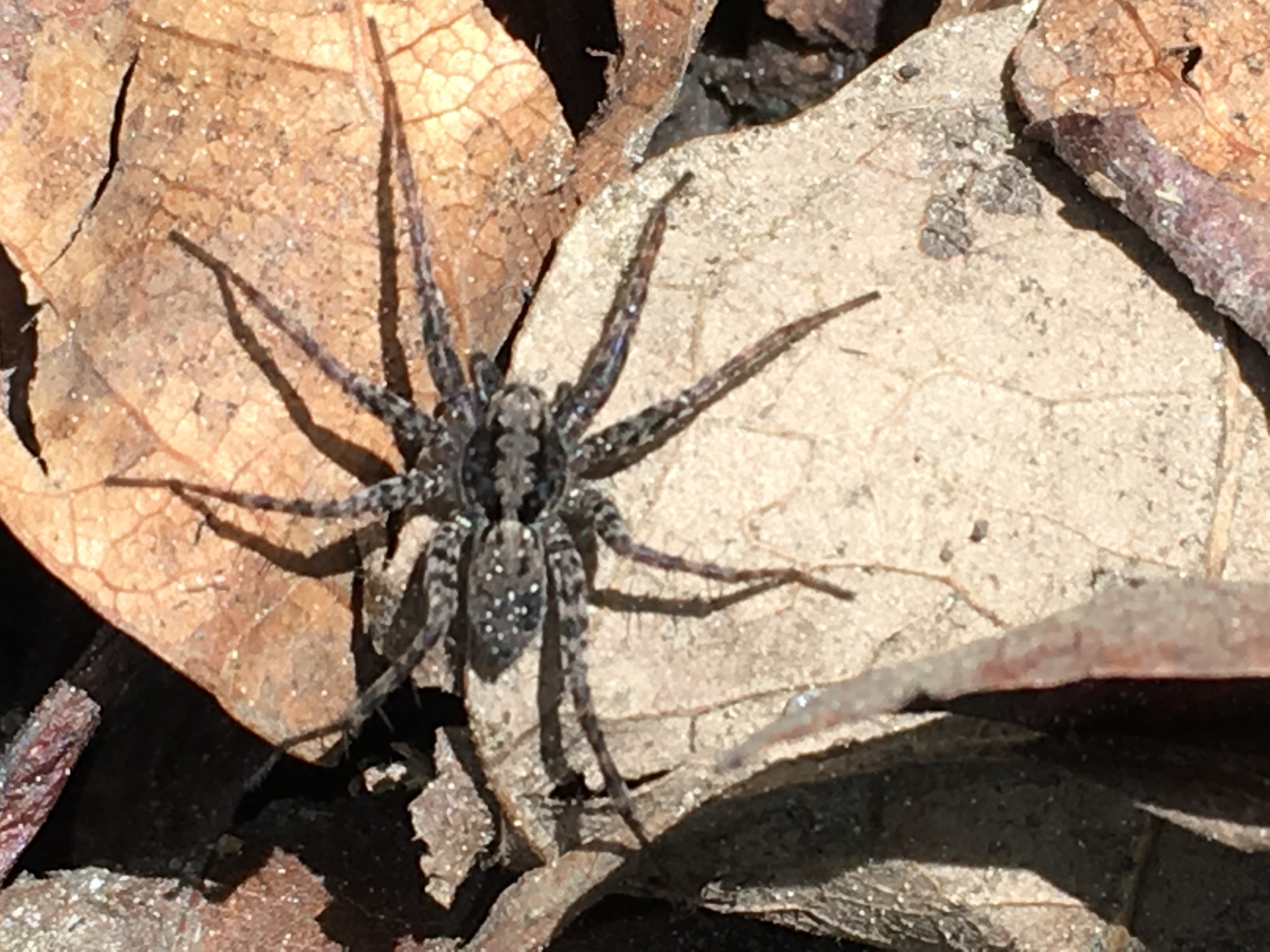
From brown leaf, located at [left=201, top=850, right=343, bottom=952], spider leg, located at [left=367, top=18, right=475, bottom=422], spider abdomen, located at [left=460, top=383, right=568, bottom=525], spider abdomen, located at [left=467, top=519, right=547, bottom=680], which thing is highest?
spider leg, located at [left=367, top=18, right=475, bottom=422]

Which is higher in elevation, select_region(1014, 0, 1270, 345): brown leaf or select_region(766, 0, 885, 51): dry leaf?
select_region(766, 0, 885, 51): dry leaf

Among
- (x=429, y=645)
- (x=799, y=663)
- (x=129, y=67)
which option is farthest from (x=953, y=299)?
(x=129, y=67)

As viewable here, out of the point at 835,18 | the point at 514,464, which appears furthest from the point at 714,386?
the point at 835,18

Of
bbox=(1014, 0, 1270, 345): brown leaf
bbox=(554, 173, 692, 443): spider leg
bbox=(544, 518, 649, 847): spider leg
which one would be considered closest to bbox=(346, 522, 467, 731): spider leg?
bbox=(544, 518, 649, 847): spider leg

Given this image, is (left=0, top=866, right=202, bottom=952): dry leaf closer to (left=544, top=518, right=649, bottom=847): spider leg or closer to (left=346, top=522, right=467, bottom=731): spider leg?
Answer: (left=346, top=522, right=467, bottom=731): spider leg

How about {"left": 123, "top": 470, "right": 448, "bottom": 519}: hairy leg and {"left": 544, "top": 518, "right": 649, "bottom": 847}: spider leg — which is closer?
{"left": 544, "top": 518, "right": 649, "bottom": 847}: spider leg

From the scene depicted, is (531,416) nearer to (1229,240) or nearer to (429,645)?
(429,645)
